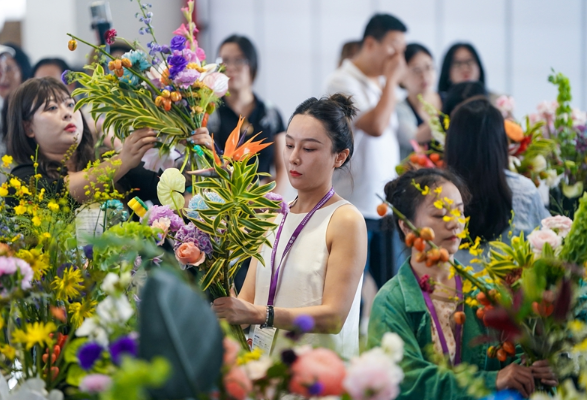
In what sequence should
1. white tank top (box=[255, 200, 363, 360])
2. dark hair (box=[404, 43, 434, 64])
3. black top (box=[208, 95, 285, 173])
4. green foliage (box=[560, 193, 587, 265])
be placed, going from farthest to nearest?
dark hair (box=[404, 43, 434, 64]), black top (box=[208, 95, 285, 173]), white tank top (box=[255, 200, 363, 360]), green foliage (box=[560, 193, 587, 265])

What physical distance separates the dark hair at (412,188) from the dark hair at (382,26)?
157 cm

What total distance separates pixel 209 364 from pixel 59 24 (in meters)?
5.03

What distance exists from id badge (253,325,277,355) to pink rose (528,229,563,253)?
648mm

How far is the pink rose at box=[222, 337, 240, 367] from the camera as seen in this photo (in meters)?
1.01

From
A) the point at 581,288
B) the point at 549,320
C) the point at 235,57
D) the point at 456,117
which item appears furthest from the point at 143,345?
the point at 235,57

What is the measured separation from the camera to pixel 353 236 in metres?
1.86

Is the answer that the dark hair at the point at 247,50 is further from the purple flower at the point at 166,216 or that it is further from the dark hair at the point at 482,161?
the purple flower at the point at 166,216

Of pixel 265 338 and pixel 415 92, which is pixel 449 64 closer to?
pixel 415 92

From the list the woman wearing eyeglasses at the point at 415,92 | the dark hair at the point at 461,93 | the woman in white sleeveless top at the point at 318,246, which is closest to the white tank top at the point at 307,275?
the woman in white sleeveless top at the point at 318,246

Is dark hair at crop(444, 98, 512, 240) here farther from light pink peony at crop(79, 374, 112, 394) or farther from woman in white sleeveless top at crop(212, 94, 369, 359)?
light pink peony at crop(79, 374, 112, 394)

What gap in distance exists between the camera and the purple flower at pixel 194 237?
1.65m

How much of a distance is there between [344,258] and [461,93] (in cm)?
186

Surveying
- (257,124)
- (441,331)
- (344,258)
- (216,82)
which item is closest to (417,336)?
(441,331)

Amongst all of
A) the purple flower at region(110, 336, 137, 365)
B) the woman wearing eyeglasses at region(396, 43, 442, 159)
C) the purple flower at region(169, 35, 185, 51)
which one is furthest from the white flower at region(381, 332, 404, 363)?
the woman wearing eyeglasses at region(396, 43, 442, 159)
